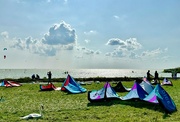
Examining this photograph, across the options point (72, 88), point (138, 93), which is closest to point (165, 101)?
point (138, 93)

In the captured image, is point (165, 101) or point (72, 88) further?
point (72, 88)

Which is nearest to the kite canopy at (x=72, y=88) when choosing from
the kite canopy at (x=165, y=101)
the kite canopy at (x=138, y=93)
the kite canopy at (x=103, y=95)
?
the kite canopy at (x=103, y=95)

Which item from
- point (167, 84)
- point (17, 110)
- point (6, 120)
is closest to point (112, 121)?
point (6, 120)

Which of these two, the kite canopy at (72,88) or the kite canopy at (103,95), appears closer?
the kite canopy at (103,95)

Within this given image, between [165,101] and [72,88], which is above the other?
[72,88]

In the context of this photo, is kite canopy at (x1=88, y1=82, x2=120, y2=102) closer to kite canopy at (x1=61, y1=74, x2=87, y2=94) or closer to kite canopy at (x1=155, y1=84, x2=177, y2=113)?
kite canopy at (x1=155, y1=84, x2=177, y2=113)

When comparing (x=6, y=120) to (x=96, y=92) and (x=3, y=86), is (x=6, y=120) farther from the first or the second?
(x=3, y=86)

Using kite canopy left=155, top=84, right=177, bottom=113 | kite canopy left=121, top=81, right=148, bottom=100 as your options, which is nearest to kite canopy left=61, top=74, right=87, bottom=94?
kite canopy left=121, top=81, right=148, bottom=100

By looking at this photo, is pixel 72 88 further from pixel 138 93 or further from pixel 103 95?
pixel 138 93

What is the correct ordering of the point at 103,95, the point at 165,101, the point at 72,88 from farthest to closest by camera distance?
the point at 72,88 < the point at 103,95 < the point at 165,101

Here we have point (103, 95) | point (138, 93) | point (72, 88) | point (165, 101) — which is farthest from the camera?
point (72, 88)

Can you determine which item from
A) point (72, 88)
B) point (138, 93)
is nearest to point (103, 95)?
point (138, 93)

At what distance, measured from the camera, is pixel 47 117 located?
15.0 metres

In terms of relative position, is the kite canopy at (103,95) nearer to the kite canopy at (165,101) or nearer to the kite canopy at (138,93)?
the kite canopy at (138,93)
